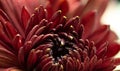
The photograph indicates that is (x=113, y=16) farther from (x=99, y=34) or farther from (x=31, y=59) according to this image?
(x=31, y=59)

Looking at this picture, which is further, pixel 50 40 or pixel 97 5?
pixel 97 5

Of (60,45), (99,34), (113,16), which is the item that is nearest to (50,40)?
(60,45)

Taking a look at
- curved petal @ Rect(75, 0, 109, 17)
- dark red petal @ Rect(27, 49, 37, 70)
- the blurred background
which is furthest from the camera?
the blurred background

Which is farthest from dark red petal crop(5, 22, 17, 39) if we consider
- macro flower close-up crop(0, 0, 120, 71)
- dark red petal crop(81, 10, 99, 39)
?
dark red petal crop(81, 10, 99, 39)

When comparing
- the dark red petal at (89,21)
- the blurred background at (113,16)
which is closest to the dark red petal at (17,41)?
the dark red petal at (89,21)

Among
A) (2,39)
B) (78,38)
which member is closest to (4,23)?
(2,39)

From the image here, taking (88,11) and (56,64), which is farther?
(88,11)

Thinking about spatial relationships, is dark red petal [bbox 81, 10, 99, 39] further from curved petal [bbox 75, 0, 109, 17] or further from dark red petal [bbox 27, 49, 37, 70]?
dark red petal [bbox 27, 49, 37, 70]

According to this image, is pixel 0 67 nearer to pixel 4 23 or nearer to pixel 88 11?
pixel 4 23
